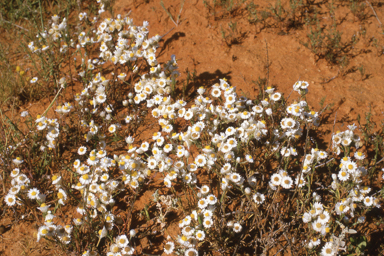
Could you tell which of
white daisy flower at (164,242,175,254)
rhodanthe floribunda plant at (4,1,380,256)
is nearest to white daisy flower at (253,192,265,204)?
rhodanthe floribunda plant at (4,1,380,256)

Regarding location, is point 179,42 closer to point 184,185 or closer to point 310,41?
point 310,41

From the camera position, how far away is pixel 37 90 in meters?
4.02

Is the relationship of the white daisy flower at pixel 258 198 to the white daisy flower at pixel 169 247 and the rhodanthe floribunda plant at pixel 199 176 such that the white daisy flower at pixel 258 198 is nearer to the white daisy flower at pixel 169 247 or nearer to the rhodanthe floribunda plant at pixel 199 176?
the rhodanthe floribunda plant at pixel 199 176

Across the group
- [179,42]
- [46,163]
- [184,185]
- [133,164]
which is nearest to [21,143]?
[46,163]

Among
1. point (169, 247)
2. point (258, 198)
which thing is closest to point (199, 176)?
point (258, 198)

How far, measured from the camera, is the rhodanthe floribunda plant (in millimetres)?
2506

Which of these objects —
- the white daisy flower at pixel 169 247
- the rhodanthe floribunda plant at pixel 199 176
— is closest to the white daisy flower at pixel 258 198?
the rhodanthe floribunda plant at pixel 199 176

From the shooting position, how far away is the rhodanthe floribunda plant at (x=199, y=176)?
2506 mm

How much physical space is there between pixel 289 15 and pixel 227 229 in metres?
3.17

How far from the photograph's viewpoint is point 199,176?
314 cm

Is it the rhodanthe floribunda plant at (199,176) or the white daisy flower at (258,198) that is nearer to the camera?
the rhodanthe floribunda plant at (199,176)

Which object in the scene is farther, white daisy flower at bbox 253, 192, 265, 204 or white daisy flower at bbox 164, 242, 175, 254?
white daisy flower at bbox 253, 192, 265, 204

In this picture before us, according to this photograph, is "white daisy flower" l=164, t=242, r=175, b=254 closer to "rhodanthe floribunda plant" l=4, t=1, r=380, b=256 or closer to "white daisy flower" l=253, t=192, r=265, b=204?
"rhodanthe floribunda plant" l=4, t=1, r=380, b=256

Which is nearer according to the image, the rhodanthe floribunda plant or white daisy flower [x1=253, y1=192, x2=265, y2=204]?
the rhodanthe floribunda plant
